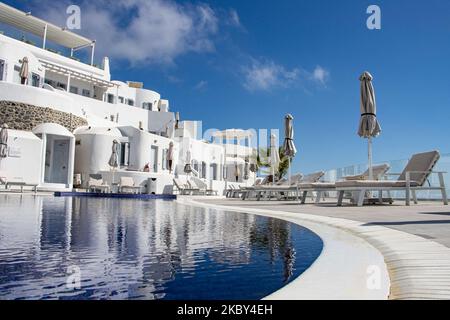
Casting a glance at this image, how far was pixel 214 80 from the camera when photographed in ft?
82.6

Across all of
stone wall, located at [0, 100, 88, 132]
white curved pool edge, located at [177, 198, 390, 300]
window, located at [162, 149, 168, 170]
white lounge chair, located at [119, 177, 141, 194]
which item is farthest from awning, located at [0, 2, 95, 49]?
white curved pool edge, located at [177, 198, 390, 300]

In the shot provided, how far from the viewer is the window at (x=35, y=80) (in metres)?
24.1

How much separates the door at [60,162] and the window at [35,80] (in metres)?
5.58

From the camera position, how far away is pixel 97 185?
65.7 feet

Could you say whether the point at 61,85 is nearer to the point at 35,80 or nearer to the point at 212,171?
the point at 35,80

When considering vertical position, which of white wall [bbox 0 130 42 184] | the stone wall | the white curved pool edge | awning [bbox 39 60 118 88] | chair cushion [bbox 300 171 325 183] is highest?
awning [bbox 39 60 118 88]

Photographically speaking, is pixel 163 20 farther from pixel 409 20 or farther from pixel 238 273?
pixel 238 273

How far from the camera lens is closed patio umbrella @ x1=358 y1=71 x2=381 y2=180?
33.7ft

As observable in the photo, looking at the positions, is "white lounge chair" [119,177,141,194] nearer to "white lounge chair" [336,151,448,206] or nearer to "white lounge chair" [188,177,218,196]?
"white lounge chair" [188,177,218,196]

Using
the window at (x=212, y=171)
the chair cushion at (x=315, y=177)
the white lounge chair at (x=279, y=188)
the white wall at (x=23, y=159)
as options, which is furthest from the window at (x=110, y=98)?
the chair cushion at (x=315, y=177)

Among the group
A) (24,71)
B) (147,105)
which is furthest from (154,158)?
(147,105)

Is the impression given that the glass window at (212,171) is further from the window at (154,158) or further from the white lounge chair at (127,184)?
the white lounge chair at (127,184)

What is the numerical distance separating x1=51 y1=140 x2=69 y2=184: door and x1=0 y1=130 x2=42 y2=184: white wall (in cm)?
222

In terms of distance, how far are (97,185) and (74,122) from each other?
565 centimetres
